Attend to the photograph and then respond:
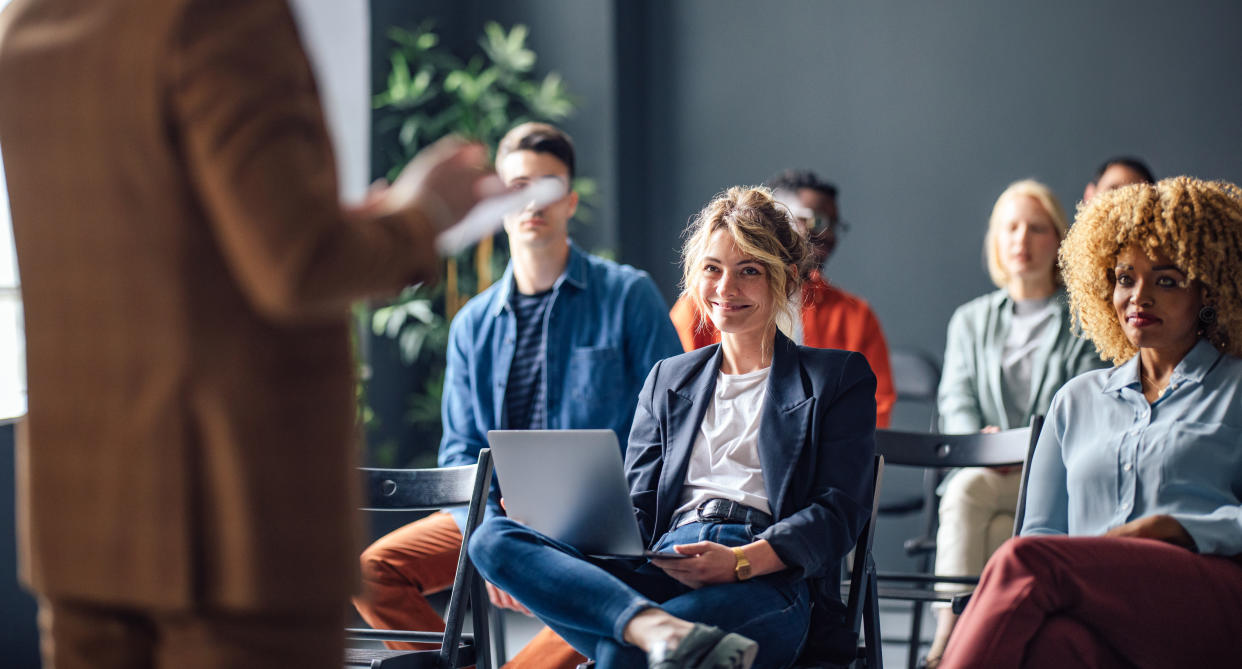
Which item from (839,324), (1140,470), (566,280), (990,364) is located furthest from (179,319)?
(990,364)

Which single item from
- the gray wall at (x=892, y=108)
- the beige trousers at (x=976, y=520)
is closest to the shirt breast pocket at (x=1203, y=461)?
the beige trousers at (x=976, y=520)

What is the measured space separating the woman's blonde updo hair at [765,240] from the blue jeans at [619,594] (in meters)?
0.50

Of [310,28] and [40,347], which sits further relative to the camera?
[310,28]

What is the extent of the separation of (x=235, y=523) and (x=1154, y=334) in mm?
1826

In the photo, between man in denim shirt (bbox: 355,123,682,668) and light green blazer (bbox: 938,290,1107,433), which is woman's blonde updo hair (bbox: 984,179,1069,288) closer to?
light green blazer (bbox: 938,290,1107,433)

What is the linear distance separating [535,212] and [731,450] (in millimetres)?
1102

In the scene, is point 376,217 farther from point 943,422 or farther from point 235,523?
point 943,422

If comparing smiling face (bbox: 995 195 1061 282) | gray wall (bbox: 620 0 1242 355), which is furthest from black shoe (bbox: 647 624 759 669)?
gray wall (bbox: 620 0 1242 355)

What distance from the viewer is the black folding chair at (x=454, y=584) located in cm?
223

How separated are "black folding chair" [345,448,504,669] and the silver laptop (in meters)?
0.21

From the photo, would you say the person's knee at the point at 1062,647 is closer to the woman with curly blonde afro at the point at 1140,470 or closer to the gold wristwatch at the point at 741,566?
the woman with curly blonde afro at the point at 1140,470

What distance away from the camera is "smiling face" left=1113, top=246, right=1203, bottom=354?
2244 millimetres

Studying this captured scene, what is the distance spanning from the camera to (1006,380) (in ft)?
11.6

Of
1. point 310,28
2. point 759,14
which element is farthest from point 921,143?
point 310,28
